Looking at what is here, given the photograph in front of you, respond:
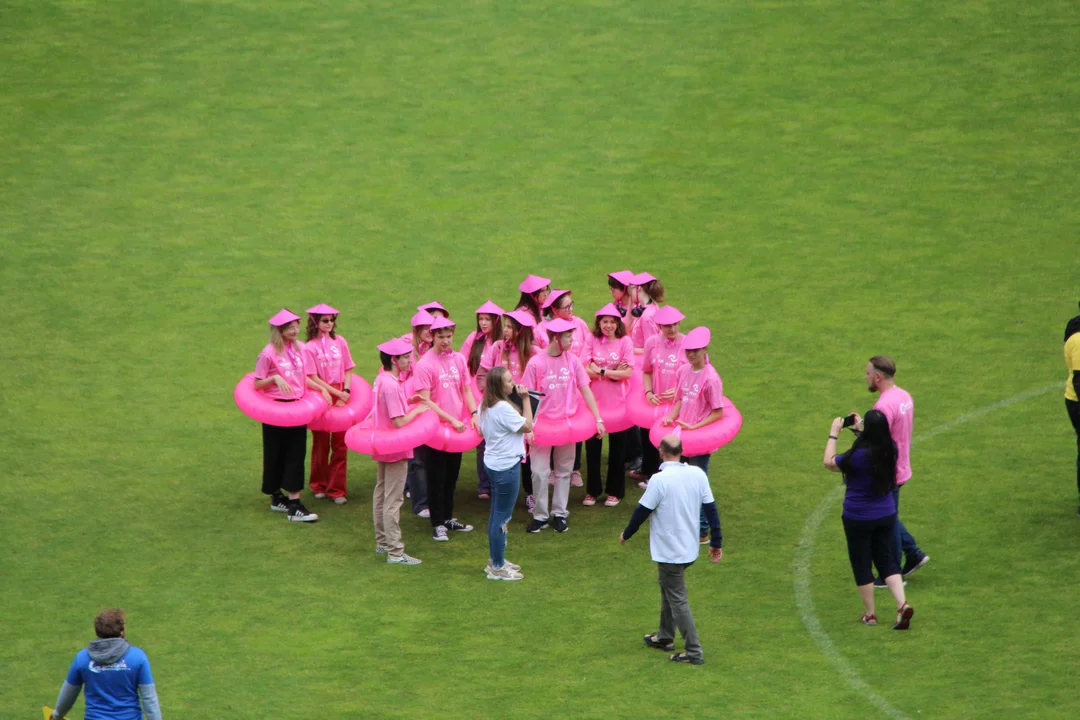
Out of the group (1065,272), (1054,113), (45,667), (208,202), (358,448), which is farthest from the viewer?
(1054,113)

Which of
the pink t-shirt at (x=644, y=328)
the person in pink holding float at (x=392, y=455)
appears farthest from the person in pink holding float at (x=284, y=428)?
the pink t-shirt at (x=644, y=328)

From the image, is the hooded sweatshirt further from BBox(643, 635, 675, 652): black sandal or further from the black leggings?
the black leggings

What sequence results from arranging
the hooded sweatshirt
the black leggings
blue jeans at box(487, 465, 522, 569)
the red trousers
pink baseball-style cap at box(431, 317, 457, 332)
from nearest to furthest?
the hooded sweatshirt, the black leggings, blue jeans at box(487, 465, 522, 569), pink baseball-style cap at box(431, 317, 457, 332), the red trousers

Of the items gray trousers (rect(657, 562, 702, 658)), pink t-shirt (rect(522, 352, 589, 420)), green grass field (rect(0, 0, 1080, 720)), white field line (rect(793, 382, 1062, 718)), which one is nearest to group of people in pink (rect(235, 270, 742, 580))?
pink t-shirt (rect(522, 352, 589, 420))

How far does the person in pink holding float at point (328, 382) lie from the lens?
13383 millimetres

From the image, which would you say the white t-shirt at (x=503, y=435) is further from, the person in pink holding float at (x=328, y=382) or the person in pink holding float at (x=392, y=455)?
the person in pink holding float at (x=328, y=382)

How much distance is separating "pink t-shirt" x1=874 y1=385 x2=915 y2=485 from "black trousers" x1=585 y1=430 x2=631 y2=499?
3.45 m

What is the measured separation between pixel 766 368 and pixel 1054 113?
Result: 9.76m

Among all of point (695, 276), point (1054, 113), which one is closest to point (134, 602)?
point (695, 276)

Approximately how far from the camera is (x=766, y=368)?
16922 mm

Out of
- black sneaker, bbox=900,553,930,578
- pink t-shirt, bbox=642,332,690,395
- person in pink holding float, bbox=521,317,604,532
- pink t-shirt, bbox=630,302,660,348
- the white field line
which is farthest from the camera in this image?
pink t-shirt, bbox=630,302,660,348

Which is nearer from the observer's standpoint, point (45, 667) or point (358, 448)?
point (45, 667)

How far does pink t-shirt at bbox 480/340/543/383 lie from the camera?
13023 millimetres

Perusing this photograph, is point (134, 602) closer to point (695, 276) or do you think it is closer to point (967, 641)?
point (967, 641)
